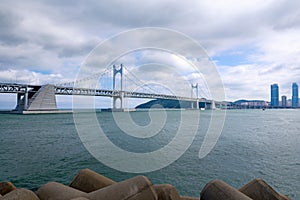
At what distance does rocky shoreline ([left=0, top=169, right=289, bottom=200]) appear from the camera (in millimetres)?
2344

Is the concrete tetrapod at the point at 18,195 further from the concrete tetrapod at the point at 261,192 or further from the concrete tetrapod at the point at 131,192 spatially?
the concrete tetrapod at the point at 261,192

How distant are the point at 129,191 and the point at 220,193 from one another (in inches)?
40.0

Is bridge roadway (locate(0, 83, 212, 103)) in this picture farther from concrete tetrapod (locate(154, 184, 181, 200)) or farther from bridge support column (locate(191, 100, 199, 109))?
concrete tetrapod (locate(154, 184, 181, 200))

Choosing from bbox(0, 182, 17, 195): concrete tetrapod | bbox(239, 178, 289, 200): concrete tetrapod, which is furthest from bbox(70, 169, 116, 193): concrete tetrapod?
bbox(239, 178, 289, 200): concrete tetrapod

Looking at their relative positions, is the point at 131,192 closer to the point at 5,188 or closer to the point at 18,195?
the point at 18,195

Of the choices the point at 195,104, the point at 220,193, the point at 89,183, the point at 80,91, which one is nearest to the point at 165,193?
the point at 220,193

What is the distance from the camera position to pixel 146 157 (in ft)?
28.7

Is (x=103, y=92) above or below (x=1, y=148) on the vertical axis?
above

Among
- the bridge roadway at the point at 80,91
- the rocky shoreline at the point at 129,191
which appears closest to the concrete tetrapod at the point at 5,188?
the rocky shoreline at the point at 129,191

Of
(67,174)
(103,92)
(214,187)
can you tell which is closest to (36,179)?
(67,174)

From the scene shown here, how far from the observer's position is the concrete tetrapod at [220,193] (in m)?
2.52

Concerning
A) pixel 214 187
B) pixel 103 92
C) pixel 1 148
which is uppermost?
pixel 103 92

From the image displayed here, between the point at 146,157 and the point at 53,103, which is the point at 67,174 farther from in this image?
the point at 53,103

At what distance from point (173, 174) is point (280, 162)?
406 cm
